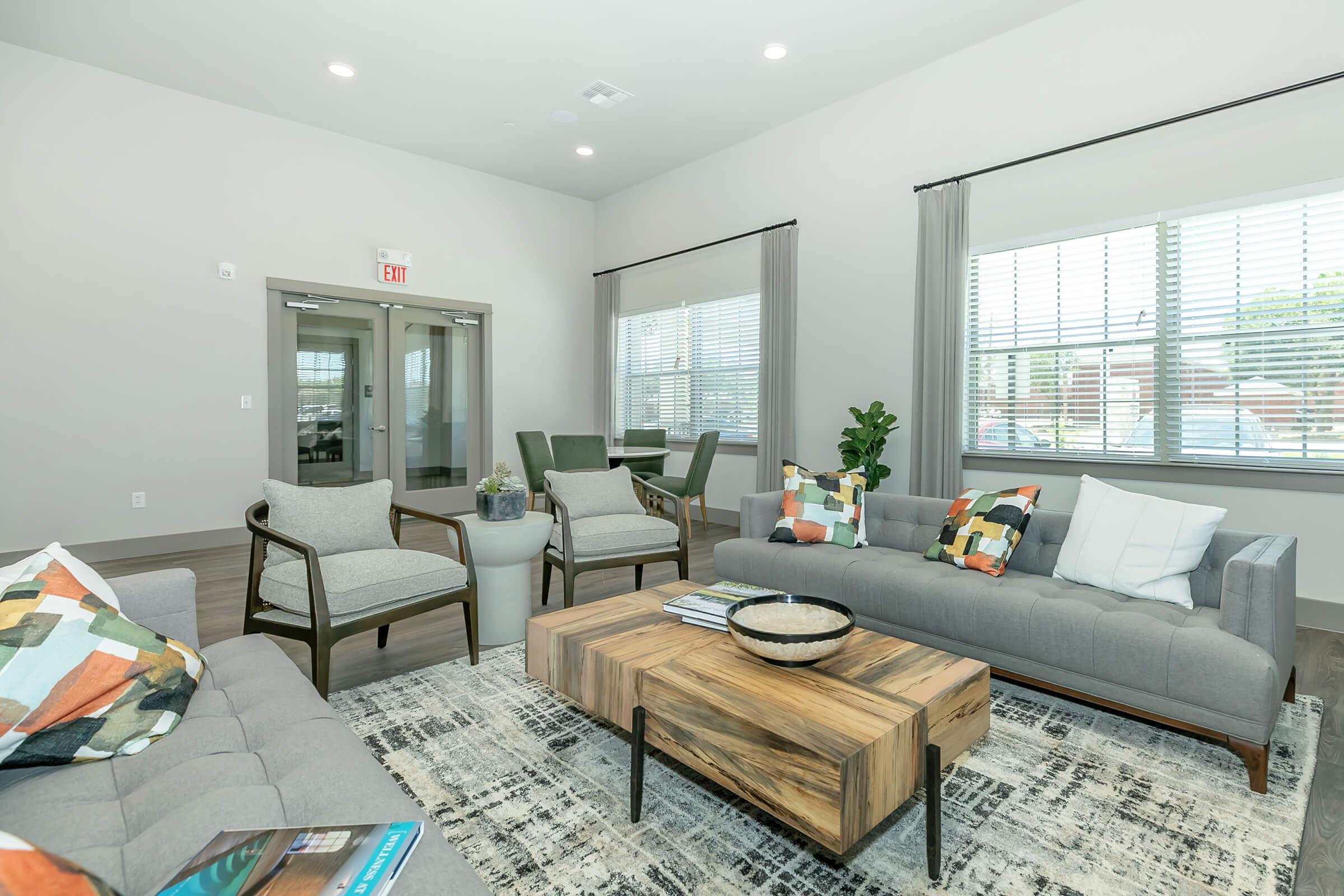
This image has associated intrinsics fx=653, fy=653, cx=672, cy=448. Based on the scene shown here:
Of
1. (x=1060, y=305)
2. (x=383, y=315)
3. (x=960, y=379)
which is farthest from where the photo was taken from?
(x=383, y=315)

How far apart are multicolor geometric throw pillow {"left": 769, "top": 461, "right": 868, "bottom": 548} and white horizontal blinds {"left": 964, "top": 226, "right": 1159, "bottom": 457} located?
62.9 inches

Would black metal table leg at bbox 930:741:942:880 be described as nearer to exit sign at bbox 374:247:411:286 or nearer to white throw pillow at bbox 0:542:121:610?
white throw pillow at bbox 0:542:121:610

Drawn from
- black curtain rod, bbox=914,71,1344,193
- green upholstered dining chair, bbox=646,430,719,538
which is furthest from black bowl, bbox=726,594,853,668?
black curtain rod, bbox=914,71,1344,193

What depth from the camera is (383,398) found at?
648cm

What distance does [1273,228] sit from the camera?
3459 mm

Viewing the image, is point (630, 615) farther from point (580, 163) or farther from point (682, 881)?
point (580, 163)

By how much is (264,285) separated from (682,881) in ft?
19.3

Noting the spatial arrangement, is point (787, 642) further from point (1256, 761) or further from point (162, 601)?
point (162, 601)

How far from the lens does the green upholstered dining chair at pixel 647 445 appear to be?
639 cm

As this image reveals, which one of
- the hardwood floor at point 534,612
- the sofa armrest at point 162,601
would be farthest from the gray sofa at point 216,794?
the hardwood floor at point 534,612

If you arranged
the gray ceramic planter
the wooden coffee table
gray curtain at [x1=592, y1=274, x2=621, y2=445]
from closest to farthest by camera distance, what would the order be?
the wooden coffee table < the gray ceramic planter < gray curtain at [x1=592, y1=274, x2=621, y2=445]

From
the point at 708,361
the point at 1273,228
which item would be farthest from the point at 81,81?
the point at 1273,228

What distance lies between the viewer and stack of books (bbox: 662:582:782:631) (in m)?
2.18

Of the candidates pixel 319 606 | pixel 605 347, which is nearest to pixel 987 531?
pixel 319 606
